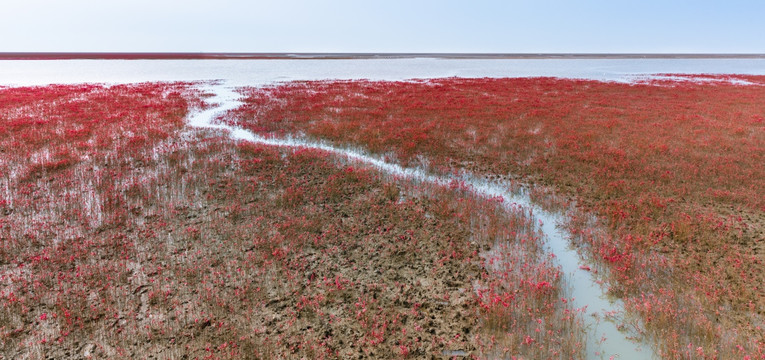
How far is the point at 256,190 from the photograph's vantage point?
43.4ft

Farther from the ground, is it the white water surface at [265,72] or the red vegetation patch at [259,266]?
the white water surface at [265,72]

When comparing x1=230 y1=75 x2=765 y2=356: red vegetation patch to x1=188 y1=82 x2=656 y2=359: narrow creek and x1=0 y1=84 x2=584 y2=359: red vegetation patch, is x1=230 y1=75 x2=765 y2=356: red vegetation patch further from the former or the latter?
x1=0 y1=84 x2=584 y2=359: red vegetation patch

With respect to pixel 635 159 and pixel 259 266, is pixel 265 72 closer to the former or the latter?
pixel 635 159

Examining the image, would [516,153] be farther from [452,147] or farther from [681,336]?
[681,336]

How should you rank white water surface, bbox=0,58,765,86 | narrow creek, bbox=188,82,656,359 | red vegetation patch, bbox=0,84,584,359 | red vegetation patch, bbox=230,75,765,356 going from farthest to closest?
white water surface, bbox=0,58,765,86
red vegetation patch, bbox=230,75,765,356
red vegetation patch, bbox=0,84,584,359
narrow creek, bbox=188,82,656,359

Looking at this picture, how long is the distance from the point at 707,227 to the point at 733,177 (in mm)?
6241

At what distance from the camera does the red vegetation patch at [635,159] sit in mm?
7570

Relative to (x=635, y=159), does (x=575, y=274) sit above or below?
below

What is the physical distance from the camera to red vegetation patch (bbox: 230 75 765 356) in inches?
298

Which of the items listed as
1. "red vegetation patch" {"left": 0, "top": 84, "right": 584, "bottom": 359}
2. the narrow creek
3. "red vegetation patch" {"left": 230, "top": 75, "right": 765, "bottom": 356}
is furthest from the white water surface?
the narrow creek

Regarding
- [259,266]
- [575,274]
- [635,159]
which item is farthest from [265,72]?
[575,274]

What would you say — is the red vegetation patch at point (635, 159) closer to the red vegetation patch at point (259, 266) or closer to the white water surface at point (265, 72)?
the red vegetation patch at point (259, 266)

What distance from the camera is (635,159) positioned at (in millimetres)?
16281

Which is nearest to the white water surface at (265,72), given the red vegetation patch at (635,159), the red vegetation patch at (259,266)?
the red vegetation patch at (635,159)
